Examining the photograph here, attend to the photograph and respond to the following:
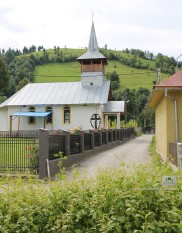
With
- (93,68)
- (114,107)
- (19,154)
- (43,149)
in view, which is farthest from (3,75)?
(43,149)

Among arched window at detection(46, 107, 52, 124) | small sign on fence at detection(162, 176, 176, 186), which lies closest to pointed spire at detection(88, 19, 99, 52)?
arched window at detection(46, 107, 52, 124)

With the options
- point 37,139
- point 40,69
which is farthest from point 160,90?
point 40,69

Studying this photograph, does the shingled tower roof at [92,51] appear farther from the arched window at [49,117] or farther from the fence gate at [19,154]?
the fence gate at [19,154]

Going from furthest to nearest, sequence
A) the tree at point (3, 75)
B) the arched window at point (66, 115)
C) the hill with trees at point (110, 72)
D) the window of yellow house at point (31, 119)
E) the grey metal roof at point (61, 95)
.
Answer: the hill with trees at point (110, 72)
the tree at point (3, 75)
the window of yellow house at point (31, 119)
the arched window at point (66, 115)
the grey metal roof at point (61, 95)

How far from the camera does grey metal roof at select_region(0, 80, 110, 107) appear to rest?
42.8m

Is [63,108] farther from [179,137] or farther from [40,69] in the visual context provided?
[40,69]

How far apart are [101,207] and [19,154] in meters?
8.45

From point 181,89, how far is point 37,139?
17.3 ft

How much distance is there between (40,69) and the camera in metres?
106

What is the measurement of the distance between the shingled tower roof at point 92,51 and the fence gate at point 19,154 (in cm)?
3356

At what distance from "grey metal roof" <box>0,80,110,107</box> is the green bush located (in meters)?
35.9

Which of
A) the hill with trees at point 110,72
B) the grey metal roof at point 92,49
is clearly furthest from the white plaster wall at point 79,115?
the hill with trees at point 110,72

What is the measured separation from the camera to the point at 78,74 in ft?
332

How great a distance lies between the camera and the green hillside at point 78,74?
314 ft
